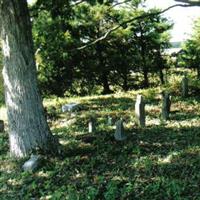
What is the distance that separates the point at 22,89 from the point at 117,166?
316 centimetres

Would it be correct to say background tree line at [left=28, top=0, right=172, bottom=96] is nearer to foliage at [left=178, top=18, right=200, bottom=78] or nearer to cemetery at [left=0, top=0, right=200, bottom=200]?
foliage at [left=178, top=18, right=200, bottom=78]

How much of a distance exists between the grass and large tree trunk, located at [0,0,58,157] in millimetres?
540

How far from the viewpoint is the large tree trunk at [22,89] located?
10812 millimetres

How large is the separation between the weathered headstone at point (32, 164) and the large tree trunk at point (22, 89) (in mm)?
585

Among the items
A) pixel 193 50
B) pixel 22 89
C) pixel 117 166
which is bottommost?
pixel 117 166

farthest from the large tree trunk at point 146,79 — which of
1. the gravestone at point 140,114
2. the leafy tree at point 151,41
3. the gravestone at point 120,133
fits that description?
the gravestone at point 120,133

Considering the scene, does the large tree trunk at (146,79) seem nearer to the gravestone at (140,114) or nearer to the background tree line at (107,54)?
the background tree line at (107,54)

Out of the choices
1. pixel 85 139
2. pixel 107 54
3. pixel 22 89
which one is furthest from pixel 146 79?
pixel 22 89

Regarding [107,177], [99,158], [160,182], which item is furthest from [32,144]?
[160,182]

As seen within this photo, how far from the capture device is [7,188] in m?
9.70

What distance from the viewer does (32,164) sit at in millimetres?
10320

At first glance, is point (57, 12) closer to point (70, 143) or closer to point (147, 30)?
point (70, 143)

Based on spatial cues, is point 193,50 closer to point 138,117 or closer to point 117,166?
point 138,117

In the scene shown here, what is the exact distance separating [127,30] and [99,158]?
1956cm
